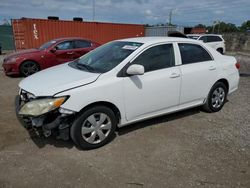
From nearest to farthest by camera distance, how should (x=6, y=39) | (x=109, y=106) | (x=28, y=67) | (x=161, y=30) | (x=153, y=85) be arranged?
1. (x=109, y=106)
2. (x=153, y=85)
3. (x=28, y=67)
4. (x=6, y=39)
5. (x=161, y=30)

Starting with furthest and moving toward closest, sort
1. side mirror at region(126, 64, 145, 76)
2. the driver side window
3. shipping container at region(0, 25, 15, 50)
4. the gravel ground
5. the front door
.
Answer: shipping container at region(0, 25, 15, 50)
the driver side window
the front door
side mirror at region(126, 64, 145, 76)
the gravel ground

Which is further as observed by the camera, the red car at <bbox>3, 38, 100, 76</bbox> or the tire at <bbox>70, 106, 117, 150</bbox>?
the red car at <bbox>3, 38, 100, 76</bbox>

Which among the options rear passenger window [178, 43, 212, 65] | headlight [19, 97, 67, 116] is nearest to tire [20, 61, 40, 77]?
headlight [19, 97, 67, 116]

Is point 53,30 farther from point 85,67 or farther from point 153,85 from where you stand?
point 153,85

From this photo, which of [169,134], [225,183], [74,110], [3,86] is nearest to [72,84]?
[74,110]

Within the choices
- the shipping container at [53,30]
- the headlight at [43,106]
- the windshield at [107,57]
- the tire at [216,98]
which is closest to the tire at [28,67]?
the windshield at [107,57]

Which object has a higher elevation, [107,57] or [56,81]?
[107,57]

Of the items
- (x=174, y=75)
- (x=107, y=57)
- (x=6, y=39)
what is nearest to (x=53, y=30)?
(x=6, y=39)

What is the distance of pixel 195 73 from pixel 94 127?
7.17 feet

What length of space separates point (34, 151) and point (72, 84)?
3.92 feet

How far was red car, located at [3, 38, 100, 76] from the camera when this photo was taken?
8195mm

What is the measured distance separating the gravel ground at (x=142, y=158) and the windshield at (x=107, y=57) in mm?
1217

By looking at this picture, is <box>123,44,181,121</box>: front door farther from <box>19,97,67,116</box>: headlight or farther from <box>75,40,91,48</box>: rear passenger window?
<box>75,40,91,48</box>: rear passenger window

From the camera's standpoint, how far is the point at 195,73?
4246mm
